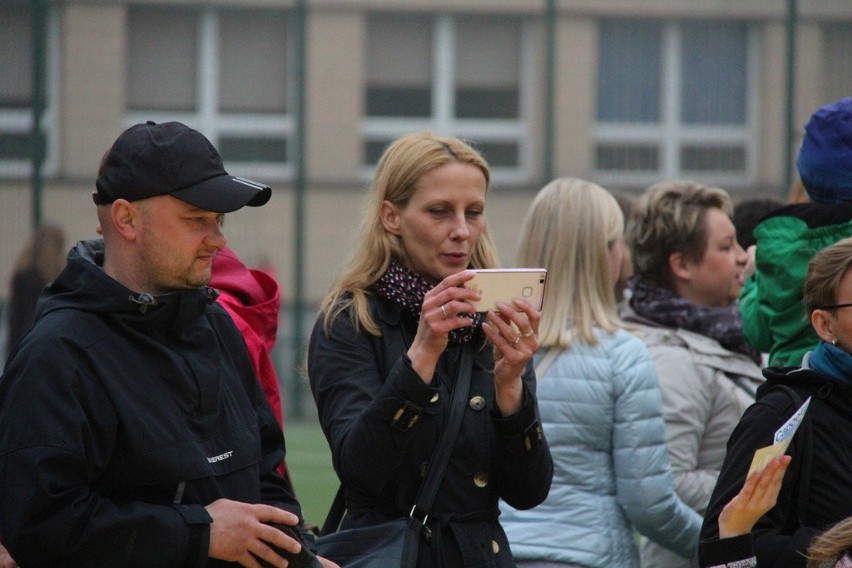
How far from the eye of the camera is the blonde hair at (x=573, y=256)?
397 cm

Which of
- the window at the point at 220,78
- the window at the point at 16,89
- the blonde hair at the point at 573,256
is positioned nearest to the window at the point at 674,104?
the window at the point at 220,78

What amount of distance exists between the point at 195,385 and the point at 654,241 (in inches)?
96.1

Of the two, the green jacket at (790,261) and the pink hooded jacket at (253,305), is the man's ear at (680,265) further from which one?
the pink hooded jacket at (253,305)

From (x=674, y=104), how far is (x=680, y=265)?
11.6 metres

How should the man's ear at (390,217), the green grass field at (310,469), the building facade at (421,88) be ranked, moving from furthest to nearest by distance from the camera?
the building facade at (421,88), the green grass field at (310,469), the man's ear at (390,217)

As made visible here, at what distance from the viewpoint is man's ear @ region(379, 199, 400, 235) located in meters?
3.36

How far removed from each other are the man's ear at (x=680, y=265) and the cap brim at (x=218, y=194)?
230 centimetres

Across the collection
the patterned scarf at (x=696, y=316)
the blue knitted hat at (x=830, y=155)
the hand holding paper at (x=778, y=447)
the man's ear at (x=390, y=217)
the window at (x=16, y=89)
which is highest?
the window at (x=16, y=89)

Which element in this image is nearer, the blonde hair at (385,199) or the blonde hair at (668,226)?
the blonde hair at (385,199)

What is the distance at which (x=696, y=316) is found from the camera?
179 inches

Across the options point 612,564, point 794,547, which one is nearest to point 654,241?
point 612,564

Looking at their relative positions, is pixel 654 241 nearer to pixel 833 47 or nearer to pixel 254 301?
pixel 254 301

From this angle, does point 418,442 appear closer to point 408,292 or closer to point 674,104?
point 408,292

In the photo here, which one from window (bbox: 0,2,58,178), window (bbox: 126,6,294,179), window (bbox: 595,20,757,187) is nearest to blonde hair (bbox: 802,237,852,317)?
window (bbox: 0,2,58,178)
